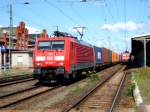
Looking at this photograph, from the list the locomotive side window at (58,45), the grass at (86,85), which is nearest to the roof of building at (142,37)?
the grass at (86,85)

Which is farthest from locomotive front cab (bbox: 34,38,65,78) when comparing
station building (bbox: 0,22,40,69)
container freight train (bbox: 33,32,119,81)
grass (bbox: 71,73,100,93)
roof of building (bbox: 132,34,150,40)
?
station building (bbox: 0,22,40,69)

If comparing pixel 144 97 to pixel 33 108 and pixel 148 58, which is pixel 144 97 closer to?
A: pixel 33 108

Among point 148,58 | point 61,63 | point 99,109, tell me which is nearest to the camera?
point 99,109

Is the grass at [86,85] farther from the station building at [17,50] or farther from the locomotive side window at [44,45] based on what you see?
the station building at [17,50]

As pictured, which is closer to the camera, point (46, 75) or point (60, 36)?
point (46, 75)

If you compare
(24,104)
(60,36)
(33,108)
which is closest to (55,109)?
(33,108)

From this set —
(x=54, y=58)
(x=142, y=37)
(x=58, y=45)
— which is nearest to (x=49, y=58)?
(x=54, y=58)

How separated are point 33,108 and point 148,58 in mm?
48587

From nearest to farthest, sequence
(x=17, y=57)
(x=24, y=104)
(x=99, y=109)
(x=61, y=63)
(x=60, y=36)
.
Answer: (x=99, y=109), (x=24, y=104), (x=61, y=63), (x=60, y=36), (x=17, y=57)

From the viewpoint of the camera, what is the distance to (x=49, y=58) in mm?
23516

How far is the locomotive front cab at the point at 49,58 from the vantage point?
2320 centimetres

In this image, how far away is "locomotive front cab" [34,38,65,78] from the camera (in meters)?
23.2

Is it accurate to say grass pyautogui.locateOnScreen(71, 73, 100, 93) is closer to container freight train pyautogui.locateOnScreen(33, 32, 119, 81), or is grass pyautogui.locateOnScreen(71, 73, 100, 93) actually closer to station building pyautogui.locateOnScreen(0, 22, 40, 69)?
container freight train pyautogui.locateOnScreen(33, 32, 119, 81)

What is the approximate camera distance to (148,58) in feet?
200
